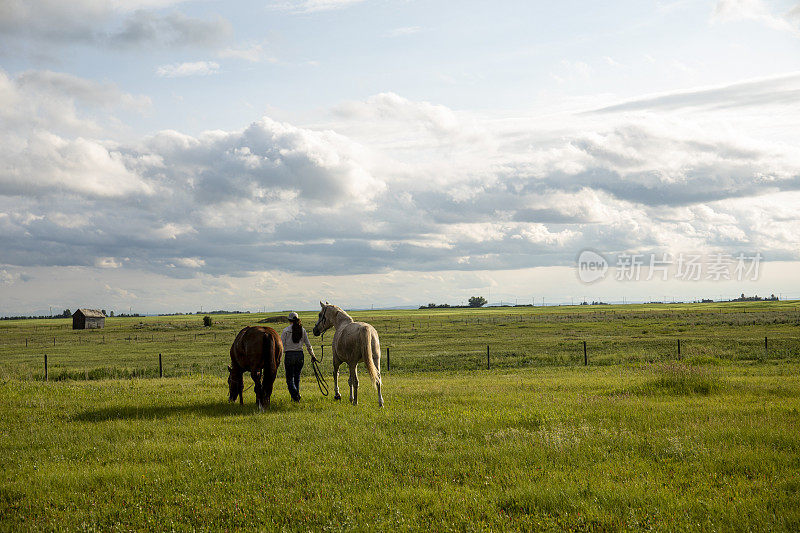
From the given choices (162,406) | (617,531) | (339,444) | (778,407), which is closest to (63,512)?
(339,444)

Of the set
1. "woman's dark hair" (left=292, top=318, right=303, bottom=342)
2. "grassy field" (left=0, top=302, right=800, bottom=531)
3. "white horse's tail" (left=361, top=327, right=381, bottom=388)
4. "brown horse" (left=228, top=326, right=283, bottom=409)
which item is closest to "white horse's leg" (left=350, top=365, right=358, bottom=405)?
"grassy field" (left=0, top=302, right=800, bottom=531)

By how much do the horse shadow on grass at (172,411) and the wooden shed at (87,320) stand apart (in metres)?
122

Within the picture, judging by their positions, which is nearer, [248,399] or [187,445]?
[187,445]

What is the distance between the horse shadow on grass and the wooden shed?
399 ft

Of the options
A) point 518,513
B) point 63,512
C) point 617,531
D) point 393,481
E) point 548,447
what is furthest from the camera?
point 548,447

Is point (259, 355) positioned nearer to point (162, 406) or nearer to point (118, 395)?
point (162, 406)

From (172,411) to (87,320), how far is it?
124630 millimetres

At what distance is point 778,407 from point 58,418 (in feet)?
63.6

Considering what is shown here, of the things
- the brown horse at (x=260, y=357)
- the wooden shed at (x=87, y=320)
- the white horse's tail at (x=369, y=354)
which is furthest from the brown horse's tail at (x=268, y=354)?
the wooden shed at (x=87, y=320)

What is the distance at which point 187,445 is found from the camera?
11250 mm

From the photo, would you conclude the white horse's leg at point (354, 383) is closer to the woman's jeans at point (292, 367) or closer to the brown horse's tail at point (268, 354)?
the woman's jeans at point (292, 367)

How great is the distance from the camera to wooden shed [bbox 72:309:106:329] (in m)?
122

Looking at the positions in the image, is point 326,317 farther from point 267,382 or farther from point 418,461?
point 418,461

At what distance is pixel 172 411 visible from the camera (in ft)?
51.5
